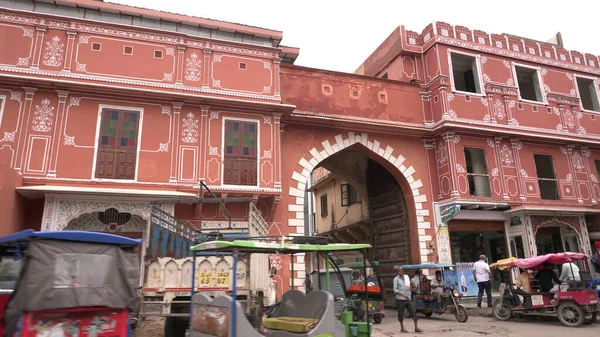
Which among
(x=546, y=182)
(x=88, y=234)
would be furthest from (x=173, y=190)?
(x=546, y=182)

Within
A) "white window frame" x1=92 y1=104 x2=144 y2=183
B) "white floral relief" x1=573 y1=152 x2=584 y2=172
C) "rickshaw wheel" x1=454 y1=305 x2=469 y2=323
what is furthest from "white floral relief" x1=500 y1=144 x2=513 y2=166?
"white window frame" x1=92 y1=104 x2=144 y2=183

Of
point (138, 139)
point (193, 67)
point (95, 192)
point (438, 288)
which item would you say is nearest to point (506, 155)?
point (438, 288)

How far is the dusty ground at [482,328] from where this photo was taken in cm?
971

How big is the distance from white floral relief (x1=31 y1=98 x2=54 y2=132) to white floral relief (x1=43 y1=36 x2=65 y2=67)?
1172 mm

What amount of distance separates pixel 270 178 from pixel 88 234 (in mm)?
8083

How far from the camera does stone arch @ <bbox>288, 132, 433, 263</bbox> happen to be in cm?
1563

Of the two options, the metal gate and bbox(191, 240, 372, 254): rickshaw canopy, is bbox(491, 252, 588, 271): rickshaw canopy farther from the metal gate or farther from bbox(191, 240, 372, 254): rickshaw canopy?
bbox(191, 240, 372, 254): rickshaw canopy

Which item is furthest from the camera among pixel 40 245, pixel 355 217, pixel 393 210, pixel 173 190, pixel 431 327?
pixel 355 217

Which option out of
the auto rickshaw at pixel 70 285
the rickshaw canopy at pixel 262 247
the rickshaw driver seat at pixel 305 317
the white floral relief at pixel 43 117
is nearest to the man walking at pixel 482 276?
the rickshaw canopy at pixel 262 247

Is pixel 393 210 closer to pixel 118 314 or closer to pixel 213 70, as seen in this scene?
pixel 213 70

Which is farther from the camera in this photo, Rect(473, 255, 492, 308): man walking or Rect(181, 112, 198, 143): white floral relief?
Rect(473, 255, 492, 308): man walking

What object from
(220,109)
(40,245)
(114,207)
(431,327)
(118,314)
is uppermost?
(220,109)

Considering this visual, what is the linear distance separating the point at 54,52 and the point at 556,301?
16.1m

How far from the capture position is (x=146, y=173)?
1259cm
